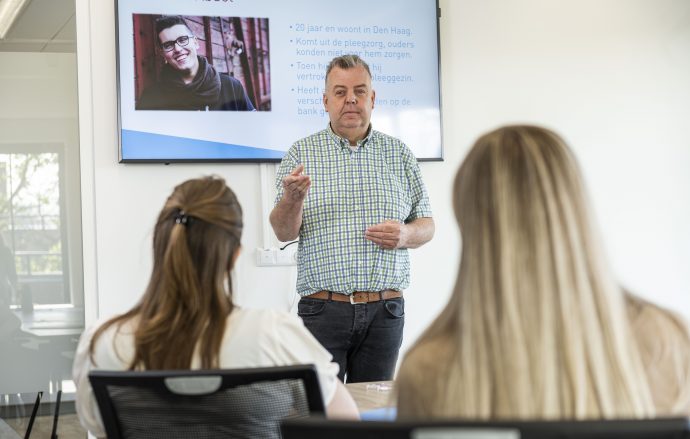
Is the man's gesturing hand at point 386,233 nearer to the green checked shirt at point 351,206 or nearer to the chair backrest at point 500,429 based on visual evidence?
the green checked shirt at point 351,206

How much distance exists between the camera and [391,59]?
4.32 metres

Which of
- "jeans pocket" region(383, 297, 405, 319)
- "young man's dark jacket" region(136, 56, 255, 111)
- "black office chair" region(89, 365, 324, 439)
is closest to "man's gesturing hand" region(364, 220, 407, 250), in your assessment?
"jeans pocket" region(383, 297, 405, 319)

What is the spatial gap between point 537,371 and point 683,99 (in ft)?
13.3

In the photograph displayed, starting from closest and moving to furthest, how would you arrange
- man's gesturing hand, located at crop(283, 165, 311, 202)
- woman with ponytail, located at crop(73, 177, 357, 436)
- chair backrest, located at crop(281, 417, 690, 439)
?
chair backrest, located at crop(281, 417, 690, 439) → woman with ponytail, located at crop(73, 177, 357, 436) → man's gesturing hand, located at crop(283, 165, 311, 202)

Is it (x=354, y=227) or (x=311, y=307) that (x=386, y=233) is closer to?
(x=354, y=227)

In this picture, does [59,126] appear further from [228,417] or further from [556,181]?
[556,181]

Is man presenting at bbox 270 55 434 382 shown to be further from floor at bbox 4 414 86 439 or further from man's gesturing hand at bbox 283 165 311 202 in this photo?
floor at bbox 4 414 86 439

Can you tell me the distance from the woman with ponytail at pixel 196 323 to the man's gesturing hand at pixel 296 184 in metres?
1.39

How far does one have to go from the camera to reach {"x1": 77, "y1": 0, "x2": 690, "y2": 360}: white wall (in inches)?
155

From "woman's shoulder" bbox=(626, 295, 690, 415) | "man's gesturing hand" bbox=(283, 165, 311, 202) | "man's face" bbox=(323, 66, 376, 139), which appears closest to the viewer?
"woman's shoulder" bbox=(626, 295, 690, 415)

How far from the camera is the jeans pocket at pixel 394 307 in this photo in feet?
11.4

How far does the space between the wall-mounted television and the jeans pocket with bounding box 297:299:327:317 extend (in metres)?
0.87

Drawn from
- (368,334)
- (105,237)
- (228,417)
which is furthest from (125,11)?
(228,417)

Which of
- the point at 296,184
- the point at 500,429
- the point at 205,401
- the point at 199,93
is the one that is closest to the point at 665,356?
the point at 500,429
